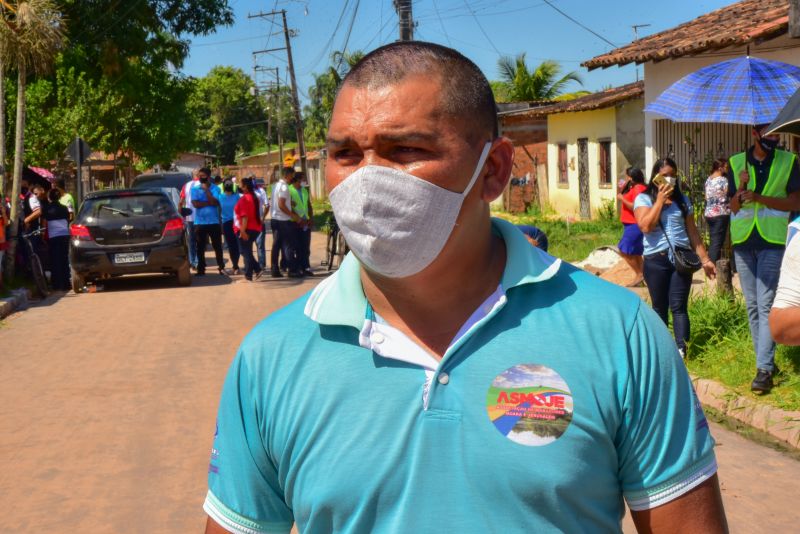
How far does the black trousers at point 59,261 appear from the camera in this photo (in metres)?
16.1

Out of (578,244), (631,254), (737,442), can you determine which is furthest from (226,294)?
(737,442)

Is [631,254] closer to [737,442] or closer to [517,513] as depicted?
[737,442]

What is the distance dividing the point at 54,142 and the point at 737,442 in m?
23.7

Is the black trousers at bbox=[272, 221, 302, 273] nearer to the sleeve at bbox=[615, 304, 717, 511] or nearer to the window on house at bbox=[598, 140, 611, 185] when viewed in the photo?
the window on house at bbox=[598, 140, 611, 185]

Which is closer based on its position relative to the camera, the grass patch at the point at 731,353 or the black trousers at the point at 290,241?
the grass patch at the point at 731,353


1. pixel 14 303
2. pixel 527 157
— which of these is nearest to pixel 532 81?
pixel 527 157

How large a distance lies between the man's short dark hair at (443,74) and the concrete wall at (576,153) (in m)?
24.1

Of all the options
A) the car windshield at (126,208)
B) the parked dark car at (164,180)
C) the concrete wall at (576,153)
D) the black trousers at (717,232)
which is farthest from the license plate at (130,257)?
the concrete wall at (576,153)

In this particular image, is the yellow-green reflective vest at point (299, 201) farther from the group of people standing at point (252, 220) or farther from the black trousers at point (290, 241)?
the black trousers at point (290, 241)

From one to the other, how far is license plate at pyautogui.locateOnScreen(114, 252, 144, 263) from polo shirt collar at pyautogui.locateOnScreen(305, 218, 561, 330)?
14.3 meters

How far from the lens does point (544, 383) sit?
1.87 meters

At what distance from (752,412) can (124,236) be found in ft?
37.0

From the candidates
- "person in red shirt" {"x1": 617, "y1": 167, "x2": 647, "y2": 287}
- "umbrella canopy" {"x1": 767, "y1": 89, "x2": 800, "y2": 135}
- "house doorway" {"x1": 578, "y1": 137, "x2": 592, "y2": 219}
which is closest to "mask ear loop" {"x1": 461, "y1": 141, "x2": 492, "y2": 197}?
"umbrella canopy" {"x1": 767, "y1": 89, "x2": 800, "y2": 135}

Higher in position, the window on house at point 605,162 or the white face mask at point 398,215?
the white face mask at point 398,215
